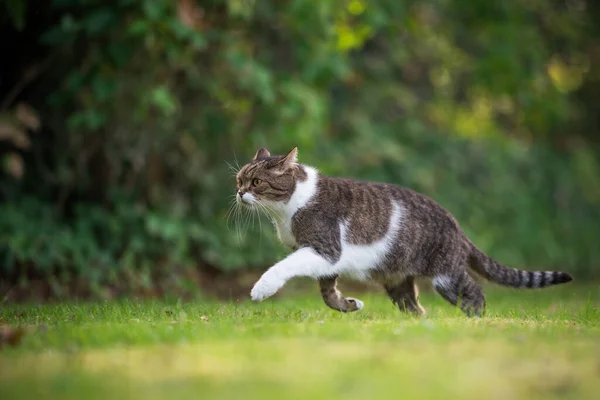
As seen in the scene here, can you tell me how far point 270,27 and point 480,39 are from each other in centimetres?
529

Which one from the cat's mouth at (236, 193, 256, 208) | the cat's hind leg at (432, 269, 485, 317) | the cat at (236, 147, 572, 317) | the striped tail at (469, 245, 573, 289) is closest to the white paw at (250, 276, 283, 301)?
the cat at (236, 147, 572, 317)

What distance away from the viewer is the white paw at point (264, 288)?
623 centimetres

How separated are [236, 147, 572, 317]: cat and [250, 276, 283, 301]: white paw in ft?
1.72

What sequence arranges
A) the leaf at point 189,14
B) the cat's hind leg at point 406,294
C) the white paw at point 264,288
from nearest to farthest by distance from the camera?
the white paw at point 264,288
the cat's hind leg at point 406,294
the leaf at point 189,14

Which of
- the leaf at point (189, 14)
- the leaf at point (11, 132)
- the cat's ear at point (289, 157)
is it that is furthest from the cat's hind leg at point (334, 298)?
the leaf at point (11, 132)

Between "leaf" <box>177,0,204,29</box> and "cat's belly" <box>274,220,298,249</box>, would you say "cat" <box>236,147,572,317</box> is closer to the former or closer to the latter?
"cat's belly" <box>274,220,298,249</box>

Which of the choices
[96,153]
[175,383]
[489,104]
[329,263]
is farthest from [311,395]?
[489,104]

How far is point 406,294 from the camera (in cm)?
743

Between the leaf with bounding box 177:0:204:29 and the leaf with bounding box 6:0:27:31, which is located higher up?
the leaf with bounding box 177:0:204:29

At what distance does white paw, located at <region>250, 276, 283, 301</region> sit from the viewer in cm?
623

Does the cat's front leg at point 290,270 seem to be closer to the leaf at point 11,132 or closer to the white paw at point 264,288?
the white paw at point 264,288

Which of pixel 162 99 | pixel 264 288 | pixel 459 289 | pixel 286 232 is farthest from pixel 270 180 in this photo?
pixel 162 99

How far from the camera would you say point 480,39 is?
50.4 ft

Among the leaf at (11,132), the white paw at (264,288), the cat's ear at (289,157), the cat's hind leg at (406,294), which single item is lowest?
the white paw at (264,288)
